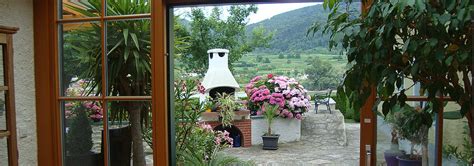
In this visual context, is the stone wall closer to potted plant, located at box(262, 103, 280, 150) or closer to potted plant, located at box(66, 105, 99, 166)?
potted plant, located at box(262, 103, 280, 150)

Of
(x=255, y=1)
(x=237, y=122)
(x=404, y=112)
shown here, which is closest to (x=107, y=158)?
(x=255, y=1)

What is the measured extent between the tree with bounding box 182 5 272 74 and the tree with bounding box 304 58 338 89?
5.79 ft

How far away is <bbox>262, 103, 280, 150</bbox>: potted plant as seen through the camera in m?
6.84

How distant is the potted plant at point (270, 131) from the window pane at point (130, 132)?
4.46 metres

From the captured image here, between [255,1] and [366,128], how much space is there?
0.97 metres

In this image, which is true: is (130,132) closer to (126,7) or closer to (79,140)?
(79,140)

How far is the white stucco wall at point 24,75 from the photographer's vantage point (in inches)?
95.3

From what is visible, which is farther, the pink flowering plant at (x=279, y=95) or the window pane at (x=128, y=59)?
the pink flowering plant at (x=279, y=95)

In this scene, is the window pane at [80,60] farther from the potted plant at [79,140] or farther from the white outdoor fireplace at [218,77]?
the white outdoor fireplace at [218,77]

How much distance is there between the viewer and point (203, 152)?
425cm


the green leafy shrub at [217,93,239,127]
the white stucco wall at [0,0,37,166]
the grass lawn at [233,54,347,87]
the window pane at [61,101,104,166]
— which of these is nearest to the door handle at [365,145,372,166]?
the window pane at [61,101,104,166]

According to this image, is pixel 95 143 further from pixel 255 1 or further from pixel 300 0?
pixel 300 0

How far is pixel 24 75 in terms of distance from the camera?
248cm

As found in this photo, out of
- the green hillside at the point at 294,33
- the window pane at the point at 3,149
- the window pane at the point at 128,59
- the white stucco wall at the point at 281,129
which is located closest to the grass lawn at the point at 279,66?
the green hillside at the point at 294,33
